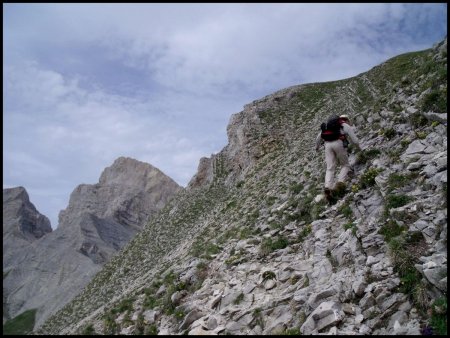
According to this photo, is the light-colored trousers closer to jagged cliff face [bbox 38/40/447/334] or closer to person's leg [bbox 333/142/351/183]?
person's leg [bbox 333/142/351/183]

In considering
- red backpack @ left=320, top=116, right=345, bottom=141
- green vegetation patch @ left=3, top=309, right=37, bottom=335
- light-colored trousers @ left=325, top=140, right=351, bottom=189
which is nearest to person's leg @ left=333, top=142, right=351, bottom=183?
light-colored trousers @ left=325, top=140, right=351, bottom=189

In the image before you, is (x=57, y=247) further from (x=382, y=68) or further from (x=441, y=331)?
(x=441, y=331)

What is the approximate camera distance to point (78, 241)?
4060 inches

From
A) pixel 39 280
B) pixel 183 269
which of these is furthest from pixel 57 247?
pixel 183 269

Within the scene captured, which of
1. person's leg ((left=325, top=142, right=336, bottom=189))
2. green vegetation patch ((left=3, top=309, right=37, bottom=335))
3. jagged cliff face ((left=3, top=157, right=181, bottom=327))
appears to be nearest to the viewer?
person's leg ((left=325, top=142, right=336, bottom=189))

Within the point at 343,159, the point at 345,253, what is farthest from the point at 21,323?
the point at 345,253

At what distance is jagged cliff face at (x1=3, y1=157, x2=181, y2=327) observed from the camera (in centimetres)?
8675

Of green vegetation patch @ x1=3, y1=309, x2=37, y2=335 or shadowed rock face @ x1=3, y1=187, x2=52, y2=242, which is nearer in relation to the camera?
green vegetation patch @ x1=3, y1=309, x2=37, y2=335

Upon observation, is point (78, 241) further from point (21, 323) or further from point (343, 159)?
point (343, 159)

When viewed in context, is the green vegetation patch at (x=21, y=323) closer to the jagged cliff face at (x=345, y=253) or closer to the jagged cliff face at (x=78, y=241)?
the jagged cliff face at (x=78, y=241)

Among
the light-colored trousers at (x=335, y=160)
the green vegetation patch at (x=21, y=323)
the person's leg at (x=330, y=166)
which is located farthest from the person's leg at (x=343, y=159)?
the green vegetation patch at (x=21, y=323)

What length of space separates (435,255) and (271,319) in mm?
4307

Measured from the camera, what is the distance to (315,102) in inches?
1966

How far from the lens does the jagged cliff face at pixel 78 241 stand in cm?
8675
